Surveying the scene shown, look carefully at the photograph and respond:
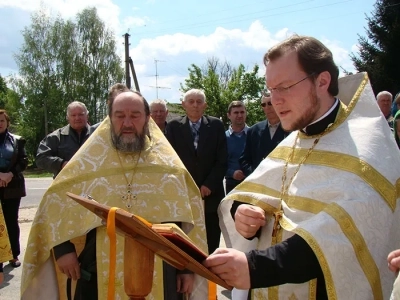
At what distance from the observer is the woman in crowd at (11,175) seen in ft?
19.3

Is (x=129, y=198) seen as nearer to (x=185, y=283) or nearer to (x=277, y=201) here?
(x=185, y=283)

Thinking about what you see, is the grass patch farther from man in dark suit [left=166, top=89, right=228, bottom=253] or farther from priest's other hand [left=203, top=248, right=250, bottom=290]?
priest's other hand [left=203, top=248, right=250, bottom=290]

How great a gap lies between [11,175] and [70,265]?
321 centimetres

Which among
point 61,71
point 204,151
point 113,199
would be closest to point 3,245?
point 113,199

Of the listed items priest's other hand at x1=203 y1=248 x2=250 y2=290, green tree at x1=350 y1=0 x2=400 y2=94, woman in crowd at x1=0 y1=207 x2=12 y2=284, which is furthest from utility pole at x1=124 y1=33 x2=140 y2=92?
priest's other hand at x1=203 y1=248 x2=250 y2=290

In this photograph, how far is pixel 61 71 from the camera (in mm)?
34531

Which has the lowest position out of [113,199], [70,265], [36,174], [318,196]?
[36,174]

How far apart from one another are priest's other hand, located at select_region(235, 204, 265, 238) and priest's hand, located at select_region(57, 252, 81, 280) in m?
1.35

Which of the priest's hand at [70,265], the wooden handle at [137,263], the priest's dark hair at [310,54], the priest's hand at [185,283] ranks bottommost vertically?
the priest's hand at [185,283]

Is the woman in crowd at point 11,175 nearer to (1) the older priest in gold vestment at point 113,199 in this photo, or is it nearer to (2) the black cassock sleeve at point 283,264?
(1) the older priest in gold vestment at point 113,199

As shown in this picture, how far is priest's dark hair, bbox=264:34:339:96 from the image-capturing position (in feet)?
6.57

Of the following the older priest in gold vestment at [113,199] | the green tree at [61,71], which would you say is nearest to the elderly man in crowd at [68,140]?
the older priest in gold vestment at [113,199]

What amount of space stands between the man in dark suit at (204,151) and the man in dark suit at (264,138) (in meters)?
0.29

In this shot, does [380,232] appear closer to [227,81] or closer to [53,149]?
[53,149]
